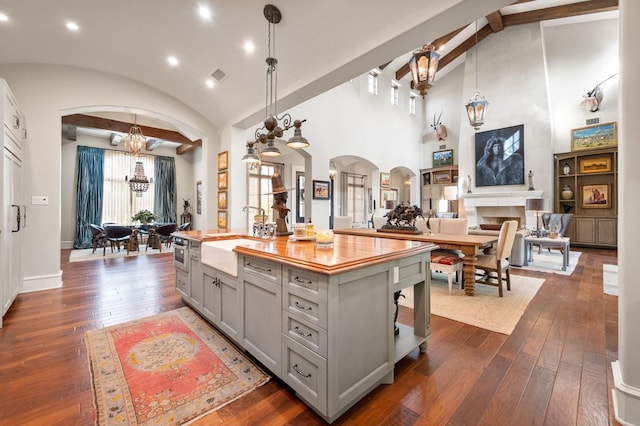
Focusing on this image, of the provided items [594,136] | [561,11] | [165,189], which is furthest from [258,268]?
[561,11]

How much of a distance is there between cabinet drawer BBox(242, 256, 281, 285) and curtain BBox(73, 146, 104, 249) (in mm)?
8728

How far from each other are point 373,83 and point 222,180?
20.2 feet

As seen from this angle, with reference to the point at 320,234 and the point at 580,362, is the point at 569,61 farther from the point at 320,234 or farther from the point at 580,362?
the point at 320,234

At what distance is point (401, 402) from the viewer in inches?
64.7

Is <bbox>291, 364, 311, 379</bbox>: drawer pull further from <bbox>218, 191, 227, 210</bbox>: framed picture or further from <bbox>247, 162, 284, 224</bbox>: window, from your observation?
<bbox>247, 162, 284, 224</bbox>: window

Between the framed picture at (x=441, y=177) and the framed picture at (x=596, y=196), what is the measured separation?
3.97 metres

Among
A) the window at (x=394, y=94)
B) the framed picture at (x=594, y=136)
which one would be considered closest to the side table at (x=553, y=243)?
the framed picture at (x=594, y=136)

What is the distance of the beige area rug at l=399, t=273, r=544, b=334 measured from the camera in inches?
110

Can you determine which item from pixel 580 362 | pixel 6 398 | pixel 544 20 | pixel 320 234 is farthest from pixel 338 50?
pixel 544 20

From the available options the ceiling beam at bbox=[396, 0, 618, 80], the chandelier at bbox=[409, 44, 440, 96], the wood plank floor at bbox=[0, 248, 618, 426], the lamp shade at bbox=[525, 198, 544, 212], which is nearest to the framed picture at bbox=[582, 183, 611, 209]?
the lamp shade at bbox=[525, 198, 544, 212]

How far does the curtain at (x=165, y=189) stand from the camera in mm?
9477

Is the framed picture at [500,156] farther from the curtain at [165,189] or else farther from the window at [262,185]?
the curtain at [165,189]

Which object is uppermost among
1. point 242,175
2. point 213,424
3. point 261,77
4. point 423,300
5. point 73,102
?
point 261,77

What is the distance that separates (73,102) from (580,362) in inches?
266
